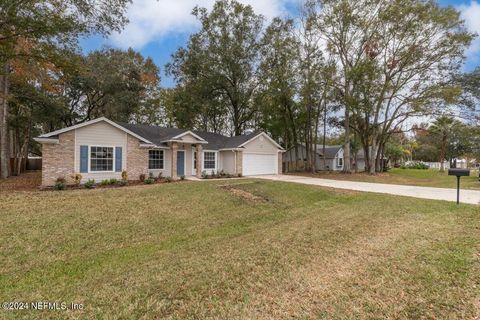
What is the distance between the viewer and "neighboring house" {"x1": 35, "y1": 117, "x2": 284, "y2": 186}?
12516 millimetres

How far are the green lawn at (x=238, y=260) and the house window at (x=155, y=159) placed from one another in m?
8.10

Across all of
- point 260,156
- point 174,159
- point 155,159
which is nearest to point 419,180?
point 260,156

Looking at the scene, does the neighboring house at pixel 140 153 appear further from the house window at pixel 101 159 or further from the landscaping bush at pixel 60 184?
the landscaping bush at pixel 60 184

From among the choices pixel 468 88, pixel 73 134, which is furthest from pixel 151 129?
pixel 468 88

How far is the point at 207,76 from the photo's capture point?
2648 centimetres

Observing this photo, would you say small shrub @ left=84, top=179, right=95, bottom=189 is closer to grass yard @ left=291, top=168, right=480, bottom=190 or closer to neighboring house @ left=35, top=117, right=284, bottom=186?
neighboring house @ left=35, top=117, right=284, bottom=186

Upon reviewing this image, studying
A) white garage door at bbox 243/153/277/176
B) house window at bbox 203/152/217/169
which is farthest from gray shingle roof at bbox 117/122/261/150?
white garage door at bbox 243/153/277/176

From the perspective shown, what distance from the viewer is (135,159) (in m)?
14.8

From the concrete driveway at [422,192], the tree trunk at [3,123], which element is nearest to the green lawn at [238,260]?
the concrete driveway at [422,192]

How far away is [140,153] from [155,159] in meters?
1.85

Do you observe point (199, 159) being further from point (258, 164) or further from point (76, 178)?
point (76, 178)

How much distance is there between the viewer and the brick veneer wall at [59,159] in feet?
39.8

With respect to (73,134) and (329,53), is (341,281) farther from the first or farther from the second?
(329,53)

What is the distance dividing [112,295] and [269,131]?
31.2 m
